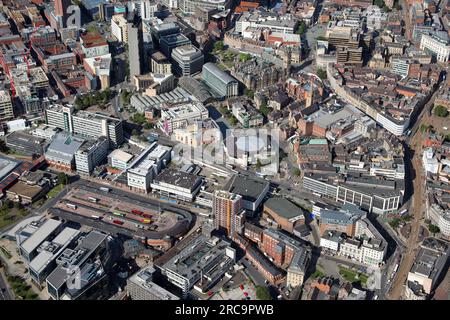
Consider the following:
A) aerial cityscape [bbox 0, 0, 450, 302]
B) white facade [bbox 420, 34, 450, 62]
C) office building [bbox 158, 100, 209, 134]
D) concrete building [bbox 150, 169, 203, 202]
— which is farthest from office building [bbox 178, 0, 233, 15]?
concrete building [bbox 150, 169, 203, 202]

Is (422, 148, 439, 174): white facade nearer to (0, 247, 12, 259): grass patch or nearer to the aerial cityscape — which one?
the aerial cityscape

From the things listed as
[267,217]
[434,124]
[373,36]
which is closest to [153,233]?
[267,217]

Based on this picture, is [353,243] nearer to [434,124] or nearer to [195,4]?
[434,124]

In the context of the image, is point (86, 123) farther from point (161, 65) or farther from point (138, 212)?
point (161, 65)

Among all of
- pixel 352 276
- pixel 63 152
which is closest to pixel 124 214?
pixel 63 152

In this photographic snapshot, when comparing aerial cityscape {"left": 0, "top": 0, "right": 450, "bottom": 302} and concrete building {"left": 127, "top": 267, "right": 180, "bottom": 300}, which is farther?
aerial cityscape {"left": 0, "top": 0, "right": 450, "bottom": 302}
